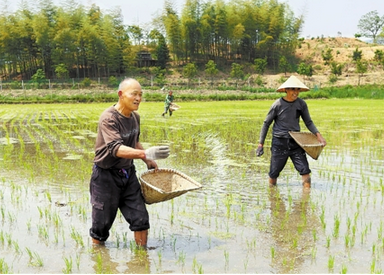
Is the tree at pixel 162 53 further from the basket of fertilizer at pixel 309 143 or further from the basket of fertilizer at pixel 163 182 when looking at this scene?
the basket of fertilizer at pixel 163 182

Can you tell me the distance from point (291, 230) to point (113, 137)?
1.84 meters

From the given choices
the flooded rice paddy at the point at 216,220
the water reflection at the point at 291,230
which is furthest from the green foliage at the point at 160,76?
the water reflection at the point at 291,230

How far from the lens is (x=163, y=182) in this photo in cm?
402

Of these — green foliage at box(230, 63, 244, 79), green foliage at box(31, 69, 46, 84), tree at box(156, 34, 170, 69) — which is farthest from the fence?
tree at box(156, 34, 170, 69)

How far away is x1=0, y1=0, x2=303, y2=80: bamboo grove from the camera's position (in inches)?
1804

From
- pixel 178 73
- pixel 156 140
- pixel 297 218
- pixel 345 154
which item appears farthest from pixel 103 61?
pixel 297 218

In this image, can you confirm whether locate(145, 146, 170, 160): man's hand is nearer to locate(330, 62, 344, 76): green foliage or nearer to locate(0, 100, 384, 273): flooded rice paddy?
locate(0, 100, 384, 273): flooded rice paddy

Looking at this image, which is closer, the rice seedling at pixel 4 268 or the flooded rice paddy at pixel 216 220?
the rice seedling at pixel 4 268

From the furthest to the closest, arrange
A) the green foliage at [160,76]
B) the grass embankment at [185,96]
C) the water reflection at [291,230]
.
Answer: the green foliage at [160,76]
the grass embankment at [185,96]
the water reflection at [291,230]

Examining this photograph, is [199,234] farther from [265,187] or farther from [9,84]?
[9,84]

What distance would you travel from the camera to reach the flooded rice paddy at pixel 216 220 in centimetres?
332

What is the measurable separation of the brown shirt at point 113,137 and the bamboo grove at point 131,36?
42186 millimetres

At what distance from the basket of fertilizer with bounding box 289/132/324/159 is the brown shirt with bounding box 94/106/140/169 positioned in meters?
Result: 2.65

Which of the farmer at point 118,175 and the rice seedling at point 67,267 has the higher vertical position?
the farmer at point 118,175
